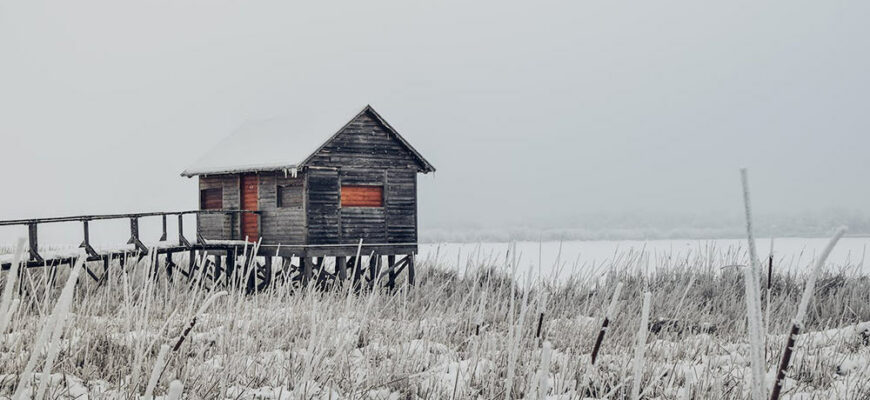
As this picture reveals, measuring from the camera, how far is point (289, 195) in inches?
800

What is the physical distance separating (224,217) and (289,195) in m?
2.76

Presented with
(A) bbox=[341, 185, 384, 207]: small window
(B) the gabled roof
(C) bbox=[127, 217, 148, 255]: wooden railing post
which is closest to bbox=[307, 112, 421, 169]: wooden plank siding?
(B) the gabled roof

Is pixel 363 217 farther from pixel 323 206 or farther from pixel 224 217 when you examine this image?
pixel 224 217

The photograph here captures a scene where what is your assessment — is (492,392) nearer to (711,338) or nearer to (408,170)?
(711,338)

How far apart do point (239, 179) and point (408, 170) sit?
16.2 ft

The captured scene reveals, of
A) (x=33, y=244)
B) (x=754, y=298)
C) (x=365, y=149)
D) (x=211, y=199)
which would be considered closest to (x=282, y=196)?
(x=365, y=149)

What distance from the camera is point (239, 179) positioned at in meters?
21.7

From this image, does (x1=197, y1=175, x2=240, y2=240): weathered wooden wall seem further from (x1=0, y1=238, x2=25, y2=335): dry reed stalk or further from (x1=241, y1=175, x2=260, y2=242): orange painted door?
(x1=0, y1=238, x2=25, y2=335): dry reed stalk

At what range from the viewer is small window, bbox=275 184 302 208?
20.0 metres

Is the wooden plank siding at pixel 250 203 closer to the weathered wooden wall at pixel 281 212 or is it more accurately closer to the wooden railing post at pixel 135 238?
the weathered wooden wall at pixel 281 212

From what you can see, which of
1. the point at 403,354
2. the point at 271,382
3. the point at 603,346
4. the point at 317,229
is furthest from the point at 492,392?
the point at 317,229

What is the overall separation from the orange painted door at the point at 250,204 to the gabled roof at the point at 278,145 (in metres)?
0.56

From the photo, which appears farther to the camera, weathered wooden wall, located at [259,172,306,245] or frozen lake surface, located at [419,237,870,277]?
weathered wooden wall, located at [259,172,306,245]

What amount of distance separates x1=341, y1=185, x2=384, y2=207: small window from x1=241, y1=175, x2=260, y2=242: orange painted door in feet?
8.69
